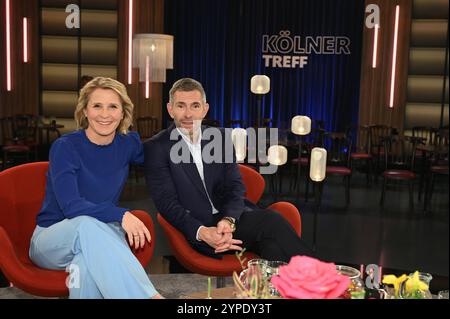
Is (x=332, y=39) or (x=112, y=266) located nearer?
(x=112, y=266)

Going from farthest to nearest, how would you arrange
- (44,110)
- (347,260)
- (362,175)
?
(44,110)
(362,175)
(347,260)

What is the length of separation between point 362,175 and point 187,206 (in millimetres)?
6292

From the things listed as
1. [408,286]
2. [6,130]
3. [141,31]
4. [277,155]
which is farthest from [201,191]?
[141,31]

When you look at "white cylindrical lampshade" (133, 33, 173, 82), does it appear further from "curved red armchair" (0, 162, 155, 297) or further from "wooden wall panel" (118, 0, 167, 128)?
"curved red armchair" (0, 162, 155, 297)

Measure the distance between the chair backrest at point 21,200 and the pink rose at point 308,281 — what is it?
5.08 ft

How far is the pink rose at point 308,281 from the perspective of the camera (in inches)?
58.7

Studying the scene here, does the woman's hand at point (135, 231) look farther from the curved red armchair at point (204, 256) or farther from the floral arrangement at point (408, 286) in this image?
the floral arrangement at point (408, 286)

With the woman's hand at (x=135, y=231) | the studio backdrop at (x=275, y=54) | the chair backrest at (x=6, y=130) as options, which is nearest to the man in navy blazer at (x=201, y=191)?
the woman's hand at (x=135, y=231)

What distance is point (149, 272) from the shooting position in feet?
11.6

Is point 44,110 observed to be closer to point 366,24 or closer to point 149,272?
point 366,24

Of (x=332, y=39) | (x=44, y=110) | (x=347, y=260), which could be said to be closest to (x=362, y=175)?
(x=332, y=39)

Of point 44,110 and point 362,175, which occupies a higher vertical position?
point 44,110

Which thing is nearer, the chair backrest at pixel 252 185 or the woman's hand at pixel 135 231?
the woman's hand at pixel 135 231

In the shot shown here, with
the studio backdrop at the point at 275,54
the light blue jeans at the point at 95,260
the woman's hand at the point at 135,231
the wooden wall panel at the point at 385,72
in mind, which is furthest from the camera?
the studio backdrop at the point at 275,54
